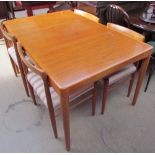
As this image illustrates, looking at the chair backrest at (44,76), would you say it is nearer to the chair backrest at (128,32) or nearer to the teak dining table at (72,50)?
the teak dining table at (72,50)

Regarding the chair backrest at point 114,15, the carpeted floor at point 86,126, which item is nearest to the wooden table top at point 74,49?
the chair backrest at point 114,15

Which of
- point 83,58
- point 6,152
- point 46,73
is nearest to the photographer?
point 46,73

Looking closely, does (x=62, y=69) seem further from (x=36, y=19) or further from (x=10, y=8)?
(x=10, y=8)

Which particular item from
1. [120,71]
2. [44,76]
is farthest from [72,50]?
[120,71]

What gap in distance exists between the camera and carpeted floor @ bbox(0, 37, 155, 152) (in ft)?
4.66

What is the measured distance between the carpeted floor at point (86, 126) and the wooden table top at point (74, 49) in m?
0.66

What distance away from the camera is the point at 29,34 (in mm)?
1499

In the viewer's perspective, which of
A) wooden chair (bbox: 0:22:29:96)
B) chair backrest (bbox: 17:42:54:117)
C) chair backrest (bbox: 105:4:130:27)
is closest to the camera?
chair backrest (bbox: 17:42:54:117)

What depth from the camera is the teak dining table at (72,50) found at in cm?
104

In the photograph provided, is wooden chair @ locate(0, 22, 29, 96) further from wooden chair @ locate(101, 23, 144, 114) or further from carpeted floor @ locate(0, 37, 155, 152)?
wooden chair @ locate(101, 23, 144, 114)

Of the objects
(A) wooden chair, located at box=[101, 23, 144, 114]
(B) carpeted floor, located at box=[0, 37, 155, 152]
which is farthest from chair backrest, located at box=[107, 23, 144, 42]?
(B) carpeted floor, located at box=[0, 37, 155, 152]

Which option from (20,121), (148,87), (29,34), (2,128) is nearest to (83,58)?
(29,34)

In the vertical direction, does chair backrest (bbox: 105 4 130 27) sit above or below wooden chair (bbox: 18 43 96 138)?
above

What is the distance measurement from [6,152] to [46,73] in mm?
846
